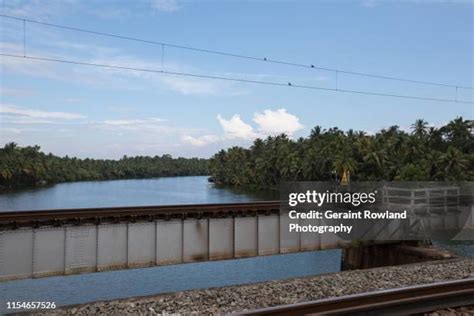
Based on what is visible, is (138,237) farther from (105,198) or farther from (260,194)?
(260,194)

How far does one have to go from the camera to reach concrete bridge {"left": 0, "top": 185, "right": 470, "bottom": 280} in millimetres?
17531

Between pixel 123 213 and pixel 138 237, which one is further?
pixel 123 213

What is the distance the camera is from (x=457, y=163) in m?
74.8

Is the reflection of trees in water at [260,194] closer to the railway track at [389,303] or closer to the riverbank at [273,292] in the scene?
the riverbank at [273,292]

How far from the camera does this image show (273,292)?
47.0ft

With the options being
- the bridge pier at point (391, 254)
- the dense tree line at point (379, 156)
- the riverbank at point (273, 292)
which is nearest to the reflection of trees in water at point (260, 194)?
the dense tree line at point (379, 156)

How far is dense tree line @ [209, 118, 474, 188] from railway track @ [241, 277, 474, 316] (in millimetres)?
42911

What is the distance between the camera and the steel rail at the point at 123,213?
59.7 feet

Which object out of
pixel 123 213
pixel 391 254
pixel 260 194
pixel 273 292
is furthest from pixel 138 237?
pixel 260 194

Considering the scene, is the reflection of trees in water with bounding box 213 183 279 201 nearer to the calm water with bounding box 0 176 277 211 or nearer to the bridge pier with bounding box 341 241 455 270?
the calm water with bounding box 0 176 277 211

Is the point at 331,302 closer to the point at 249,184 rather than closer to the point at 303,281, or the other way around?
the point at 303,281

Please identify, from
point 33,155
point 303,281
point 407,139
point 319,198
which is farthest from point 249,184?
point 303,281

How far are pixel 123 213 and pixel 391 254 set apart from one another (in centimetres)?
1523

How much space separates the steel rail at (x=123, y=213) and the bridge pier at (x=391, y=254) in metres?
7.07
